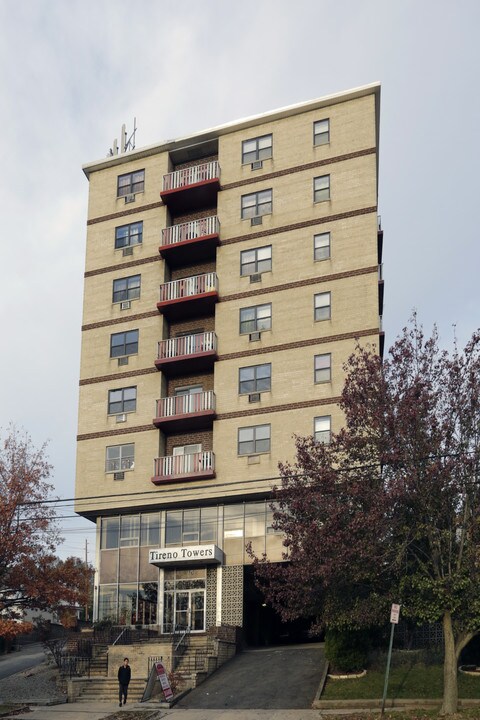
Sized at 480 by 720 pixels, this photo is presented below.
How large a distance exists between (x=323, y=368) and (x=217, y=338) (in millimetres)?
5663

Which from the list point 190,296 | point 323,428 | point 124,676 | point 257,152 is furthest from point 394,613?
point 257,152

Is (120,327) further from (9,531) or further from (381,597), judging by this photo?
(381,597)

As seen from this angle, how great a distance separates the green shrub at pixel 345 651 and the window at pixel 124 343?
19.1 m

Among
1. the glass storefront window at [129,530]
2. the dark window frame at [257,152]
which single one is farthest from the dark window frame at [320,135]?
the glass storefront window at [129,530]

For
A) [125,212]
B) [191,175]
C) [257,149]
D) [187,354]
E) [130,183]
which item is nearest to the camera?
[187,354]

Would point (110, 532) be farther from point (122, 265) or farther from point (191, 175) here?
point (191, 175)

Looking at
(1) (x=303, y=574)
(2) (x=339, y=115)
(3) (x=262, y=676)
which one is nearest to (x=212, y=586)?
(3) (x=262, y=676)

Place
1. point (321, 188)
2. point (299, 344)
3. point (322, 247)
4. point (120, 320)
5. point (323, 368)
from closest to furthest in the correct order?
point (323, 368) < point (299, 344) < point (322, 247) < point (321, 188) < point (120, 320)

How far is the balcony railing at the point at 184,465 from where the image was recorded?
3972 cm

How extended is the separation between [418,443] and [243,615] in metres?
17.9

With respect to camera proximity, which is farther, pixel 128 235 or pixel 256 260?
pixel 128 235

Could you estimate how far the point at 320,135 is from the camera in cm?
4306

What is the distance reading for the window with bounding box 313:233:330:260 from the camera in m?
40.7

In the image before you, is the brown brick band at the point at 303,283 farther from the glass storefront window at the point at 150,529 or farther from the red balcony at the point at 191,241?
the glass storefront window at the point at 150,529
